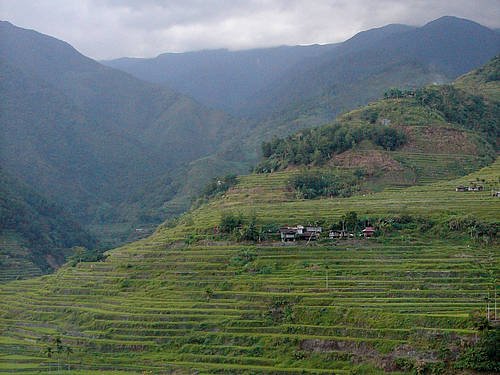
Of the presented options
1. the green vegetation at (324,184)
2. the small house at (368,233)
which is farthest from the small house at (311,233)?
the green vegetation at (324,184)

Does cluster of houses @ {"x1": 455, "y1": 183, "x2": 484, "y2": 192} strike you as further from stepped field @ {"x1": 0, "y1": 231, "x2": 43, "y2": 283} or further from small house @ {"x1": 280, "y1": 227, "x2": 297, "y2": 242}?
stepped field @ {"x1": 0, "y1": 231, "x2": 43, "y2": 283}

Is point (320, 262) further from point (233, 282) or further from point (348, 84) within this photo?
point (348, 84)

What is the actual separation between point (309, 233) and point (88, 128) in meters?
119

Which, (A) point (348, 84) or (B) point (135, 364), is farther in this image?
(A) point (348, 84)

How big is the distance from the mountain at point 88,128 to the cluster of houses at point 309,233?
6210 cm

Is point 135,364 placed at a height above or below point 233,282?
below

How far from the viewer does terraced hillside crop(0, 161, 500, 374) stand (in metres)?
31.9

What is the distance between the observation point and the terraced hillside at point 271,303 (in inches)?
1256

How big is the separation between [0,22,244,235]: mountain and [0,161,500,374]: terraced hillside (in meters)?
60.0

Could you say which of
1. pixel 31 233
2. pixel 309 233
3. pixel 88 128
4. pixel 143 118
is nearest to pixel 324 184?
pixel 309 233

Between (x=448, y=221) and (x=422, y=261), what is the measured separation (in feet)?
17.5

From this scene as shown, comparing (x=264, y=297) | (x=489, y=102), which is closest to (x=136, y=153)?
(x=489, y=102)

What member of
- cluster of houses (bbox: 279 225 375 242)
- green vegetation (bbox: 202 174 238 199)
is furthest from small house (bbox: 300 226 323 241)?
green vegetation (bbox: 202 174 238 199)

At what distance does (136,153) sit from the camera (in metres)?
151
